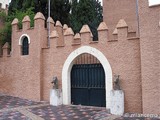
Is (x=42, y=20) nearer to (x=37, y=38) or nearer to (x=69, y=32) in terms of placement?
(x=37, y=38)

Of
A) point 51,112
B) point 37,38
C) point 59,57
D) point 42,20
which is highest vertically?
point 42,20

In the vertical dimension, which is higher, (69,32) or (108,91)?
(69,32)

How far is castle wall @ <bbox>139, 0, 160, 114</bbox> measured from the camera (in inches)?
349

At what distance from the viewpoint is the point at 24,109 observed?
10.6 meters

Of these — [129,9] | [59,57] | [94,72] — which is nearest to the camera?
[94,72]

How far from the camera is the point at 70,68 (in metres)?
12.0

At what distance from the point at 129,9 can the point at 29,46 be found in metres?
8.05

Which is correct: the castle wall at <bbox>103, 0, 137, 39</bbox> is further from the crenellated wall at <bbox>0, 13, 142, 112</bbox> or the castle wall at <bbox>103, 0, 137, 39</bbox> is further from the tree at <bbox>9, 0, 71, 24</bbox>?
the tree at <bbox>9, 0, 71, 24</bbox>

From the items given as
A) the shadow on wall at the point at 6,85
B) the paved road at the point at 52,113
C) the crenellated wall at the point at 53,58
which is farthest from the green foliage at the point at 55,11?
the paved road at the point at 52,113

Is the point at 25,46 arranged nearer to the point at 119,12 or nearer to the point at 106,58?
the point at 106,58

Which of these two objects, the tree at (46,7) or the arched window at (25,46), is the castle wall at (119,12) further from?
the arched window at (25,46)

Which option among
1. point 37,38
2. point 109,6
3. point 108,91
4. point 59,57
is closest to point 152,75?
point 108,91

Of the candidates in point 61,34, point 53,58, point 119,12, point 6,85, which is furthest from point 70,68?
point 119,12

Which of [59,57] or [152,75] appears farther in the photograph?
[59,57]
